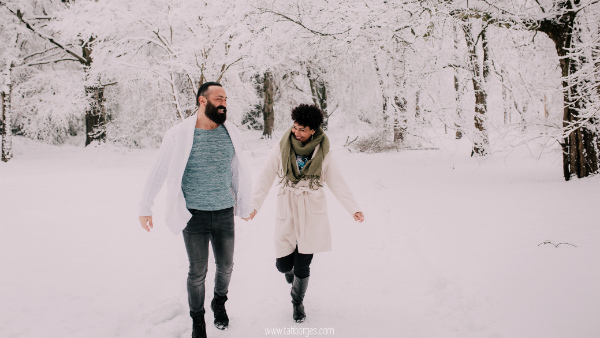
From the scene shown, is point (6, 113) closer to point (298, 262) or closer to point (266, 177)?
point (266, 177)

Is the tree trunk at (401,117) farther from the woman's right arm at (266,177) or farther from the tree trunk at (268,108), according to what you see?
the tree trunk at (268,108)

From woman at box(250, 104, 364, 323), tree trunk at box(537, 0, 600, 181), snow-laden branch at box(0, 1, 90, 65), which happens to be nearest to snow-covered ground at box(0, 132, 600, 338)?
tree trunk at box(537, 0, 600, 181)

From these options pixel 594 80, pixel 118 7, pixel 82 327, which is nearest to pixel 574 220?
pixel 594 80

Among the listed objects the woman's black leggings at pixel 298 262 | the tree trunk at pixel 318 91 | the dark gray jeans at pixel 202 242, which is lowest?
the woman's black leggings at pixel 298 262

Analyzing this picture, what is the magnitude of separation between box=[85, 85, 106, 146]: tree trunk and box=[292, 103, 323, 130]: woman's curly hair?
1541 centimetres

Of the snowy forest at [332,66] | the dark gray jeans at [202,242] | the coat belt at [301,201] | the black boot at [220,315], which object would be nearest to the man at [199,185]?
the dark gray jeans at [202,242]

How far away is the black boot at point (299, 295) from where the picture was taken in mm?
3006

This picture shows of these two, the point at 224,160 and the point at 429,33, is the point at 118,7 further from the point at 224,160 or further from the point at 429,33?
the point at 224,160

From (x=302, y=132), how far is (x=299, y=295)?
1388mm

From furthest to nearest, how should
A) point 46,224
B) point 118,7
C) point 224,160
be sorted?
point 118,7 < point 46,224 < point 224,160

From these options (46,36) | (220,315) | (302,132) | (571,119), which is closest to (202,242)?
(220,315)

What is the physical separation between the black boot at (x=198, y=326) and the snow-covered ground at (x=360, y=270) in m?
0.18

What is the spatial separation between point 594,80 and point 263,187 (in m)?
6.39

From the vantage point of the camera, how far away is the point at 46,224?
5551 mm
